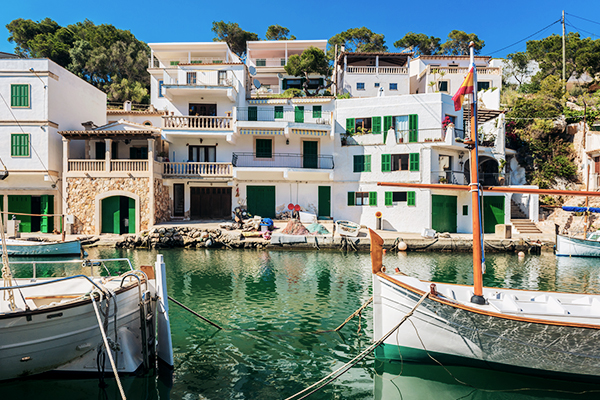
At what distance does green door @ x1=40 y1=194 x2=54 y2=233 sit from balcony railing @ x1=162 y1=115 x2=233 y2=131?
8.89 metres

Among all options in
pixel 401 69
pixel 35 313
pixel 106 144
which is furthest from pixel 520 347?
pixel 401 69

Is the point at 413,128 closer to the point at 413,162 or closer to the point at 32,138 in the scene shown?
the point at 413,162

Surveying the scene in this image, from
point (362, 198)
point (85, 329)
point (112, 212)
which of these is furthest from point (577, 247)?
point (112, 212)

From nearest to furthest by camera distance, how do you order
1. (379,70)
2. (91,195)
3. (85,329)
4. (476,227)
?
1. (85,329)
2. (476,227)
3. (91,195)
4. (379,70)

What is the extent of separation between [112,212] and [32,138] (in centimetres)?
675

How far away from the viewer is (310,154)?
1102 inches

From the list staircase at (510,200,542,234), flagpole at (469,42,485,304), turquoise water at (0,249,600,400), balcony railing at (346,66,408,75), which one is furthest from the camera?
balcony railing at (346,66,408,75)

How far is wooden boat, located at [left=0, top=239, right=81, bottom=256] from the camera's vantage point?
18906 mm

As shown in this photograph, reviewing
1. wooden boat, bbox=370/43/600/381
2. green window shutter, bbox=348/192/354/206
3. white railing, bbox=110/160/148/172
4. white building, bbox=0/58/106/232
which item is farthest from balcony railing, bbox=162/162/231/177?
wooden boat, bbox=370/43/600/381

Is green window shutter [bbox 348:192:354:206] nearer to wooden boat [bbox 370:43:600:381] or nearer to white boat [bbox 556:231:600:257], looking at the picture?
white boat [bbox 556:231:600:257]

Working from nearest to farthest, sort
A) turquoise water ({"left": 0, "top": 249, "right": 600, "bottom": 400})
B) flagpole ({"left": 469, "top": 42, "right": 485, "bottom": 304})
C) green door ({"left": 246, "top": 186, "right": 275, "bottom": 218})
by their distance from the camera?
turquoise water ({"left": 0, "top": 249, "right": 600, "bottom": 400}) → flagpole ({"left": 469, "top": 42, "right": 485, "bottom": 304}) → green door ({"left": 246, "top": 186, "right": 275, "bottom": 218})

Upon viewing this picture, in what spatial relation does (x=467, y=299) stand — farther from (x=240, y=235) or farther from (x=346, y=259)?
(x=240, y=235)

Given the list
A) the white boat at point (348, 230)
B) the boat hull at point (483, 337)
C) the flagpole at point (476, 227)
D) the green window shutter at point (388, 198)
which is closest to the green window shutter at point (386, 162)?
the green window shutter at point (388, 198)

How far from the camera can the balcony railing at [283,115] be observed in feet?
93.5
